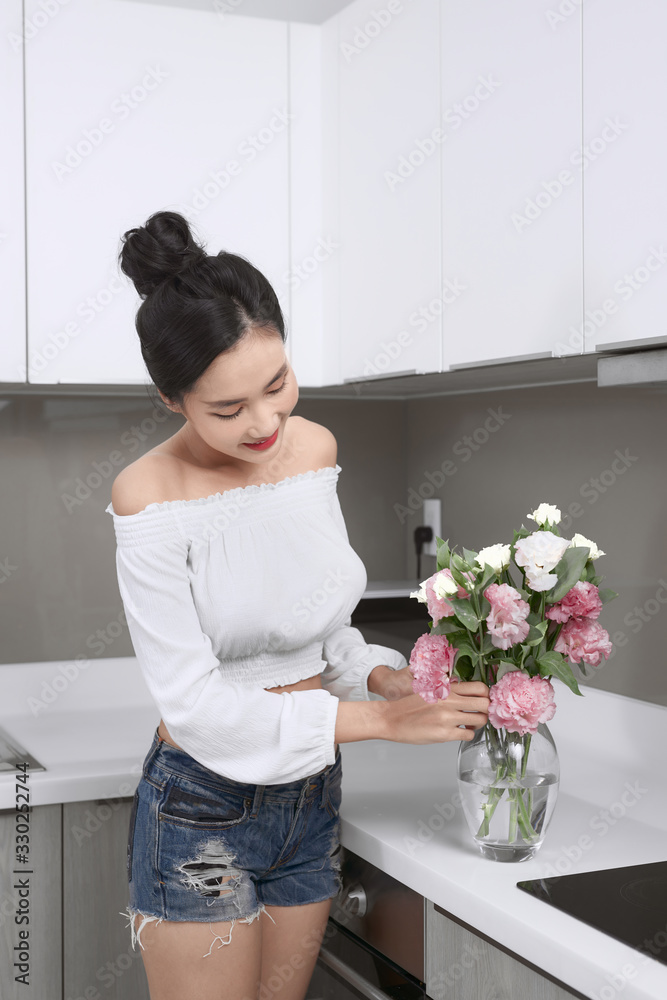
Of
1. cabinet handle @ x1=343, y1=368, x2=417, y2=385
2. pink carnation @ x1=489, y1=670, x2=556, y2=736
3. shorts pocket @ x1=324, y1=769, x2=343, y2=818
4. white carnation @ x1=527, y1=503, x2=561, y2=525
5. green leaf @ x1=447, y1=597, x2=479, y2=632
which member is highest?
cabinet handle @ x1=343, y1=368, x2=417, y2=385

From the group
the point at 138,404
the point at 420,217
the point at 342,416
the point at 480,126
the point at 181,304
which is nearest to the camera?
the point at 181,304

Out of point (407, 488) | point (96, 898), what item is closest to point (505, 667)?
point (96, 898)

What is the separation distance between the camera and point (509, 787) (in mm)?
1329

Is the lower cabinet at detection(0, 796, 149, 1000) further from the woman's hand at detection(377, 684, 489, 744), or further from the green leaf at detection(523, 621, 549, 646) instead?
the green leaf at detection(523, 621, 549, 646)

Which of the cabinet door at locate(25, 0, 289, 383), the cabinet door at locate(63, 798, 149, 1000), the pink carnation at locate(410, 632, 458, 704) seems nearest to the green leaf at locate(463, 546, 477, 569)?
the pink carnation at locate(410, 632, 458, 704)

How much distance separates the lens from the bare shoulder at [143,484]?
4.37 ft

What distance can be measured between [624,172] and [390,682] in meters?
0.76

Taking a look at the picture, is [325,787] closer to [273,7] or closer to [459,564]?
[459,564]

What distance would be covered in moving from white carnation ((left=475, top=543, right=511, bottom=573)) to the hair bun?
0.50 m

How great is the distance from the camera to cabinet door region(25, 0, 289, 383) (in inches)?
76.8

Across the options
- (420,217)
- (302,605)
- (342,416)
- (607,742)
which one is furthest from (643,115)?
(342,416)

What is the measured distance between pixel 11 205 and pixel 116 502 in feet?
2.79

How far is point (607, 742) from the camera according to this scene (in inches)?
75.9

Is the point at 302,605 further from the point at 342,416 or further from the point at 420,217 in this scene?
the point at 342,416
